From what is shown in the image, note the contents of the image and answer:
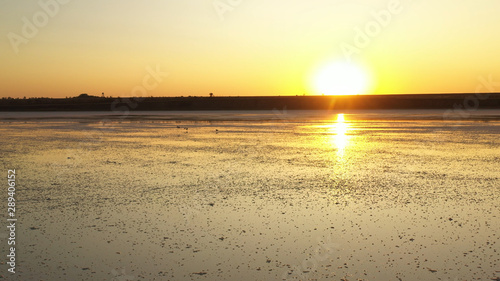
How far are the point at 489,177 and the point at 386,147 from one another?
5869mm

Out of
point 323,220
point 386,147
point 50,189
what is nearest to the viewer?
point 323,220

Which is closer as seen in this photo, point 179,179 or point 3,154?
point 179,179

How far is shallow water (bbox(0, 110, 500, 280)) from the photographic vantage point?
16.5 feet

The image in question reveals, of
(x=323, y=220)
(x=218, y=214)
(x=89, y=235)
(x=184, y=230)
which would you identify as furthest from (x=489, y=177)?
(x=89, y=235)

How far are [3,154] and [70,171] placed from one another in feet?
14.6

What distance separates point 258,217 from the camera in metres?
6.98

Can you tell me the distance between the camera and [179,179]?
10.1m

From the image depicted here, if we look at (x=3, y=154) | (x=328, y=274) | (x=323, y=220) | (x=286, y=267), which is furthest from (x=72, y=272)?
(x=3, y=154)

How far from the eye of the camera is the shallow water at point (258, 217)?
5023mm

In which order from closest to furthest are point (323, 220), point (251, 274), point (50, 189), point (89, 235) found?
point (251, 274) → point (89, 235) → point (323, 220) → point (50, 189)

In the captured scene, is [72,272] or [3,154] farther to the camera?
[3,154]

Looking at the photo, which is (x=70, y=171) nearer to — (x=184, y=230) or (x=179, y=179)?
(x=179, y=179)

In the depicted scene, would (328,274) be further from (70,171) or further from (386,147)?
(386,147)

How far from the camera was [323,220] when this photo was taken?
677 cm
